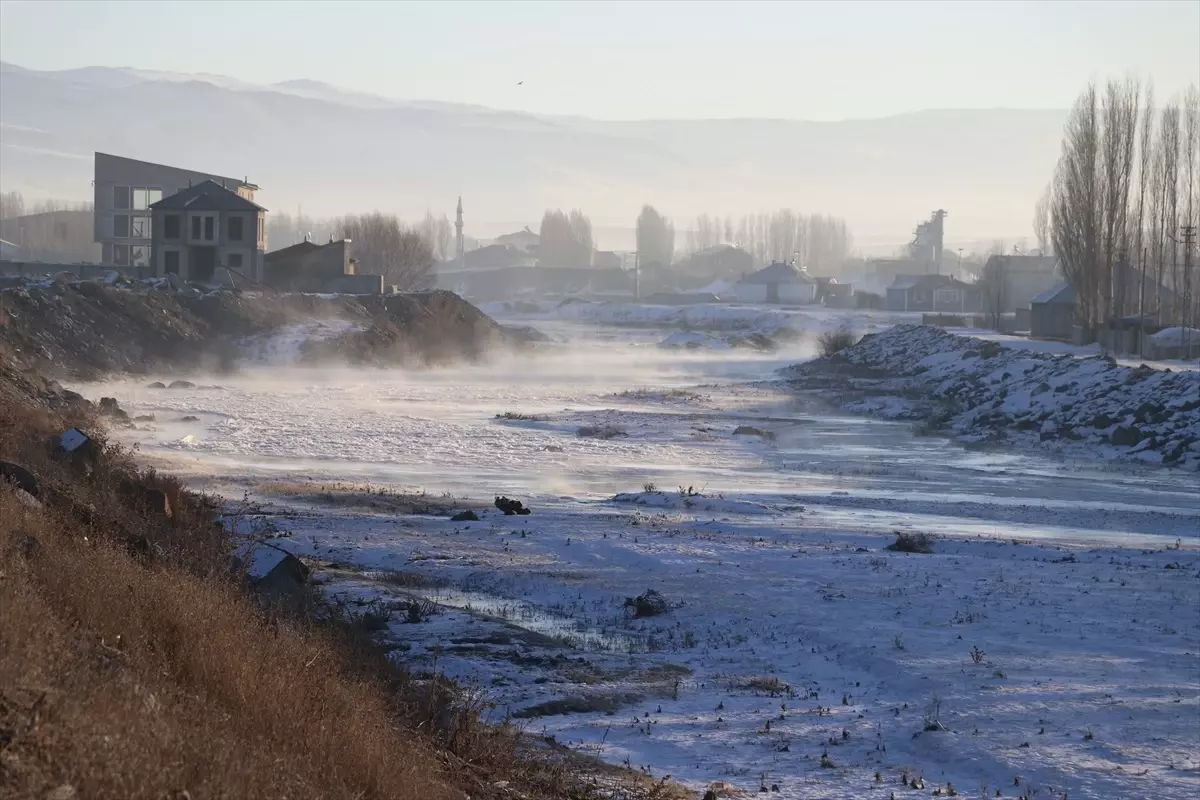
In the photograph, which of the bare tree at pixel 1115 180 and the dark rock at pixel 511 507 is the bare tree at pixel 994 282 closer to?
the bare tree at pixel 1115 180

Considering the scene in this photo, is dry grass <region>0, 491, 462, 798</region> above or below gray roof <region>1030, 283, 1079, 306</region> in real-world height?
below

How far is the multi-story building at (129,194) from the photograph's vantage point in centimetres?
10000

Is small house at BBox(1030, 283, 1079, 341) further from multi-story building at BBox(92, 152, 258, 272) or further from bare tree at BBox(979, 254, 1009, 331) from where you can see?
multi-story building at BBox(92, 152, 258, 272)

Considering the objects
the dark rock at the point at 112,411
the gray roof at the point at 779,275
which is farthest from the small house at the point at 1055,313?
the gray roof at the point at 779,275

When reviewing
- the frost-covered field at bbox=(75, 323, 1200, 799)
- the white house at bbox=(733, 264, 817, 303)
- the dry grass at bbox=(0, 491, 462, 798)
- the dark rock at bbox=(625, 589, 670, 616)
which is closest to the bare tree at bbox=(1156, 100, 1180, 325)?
the frost-covered field at bbox=(75, 323, 1200, 799)

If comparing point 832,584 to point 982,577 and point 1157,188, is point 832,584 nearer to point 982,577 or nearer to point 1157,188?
point 982,577

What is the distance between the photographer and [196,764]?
5926 millimetres

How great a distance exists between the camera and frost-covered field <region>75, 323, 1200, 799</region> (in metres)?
11.6

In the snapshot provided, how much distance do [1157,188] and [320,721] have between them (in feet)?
221

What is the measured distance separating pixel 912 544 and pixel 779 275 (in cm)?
14106

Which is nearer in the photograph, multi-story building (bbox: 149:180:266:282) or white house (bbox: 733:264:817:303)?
multi-story building (bbox: 149:180:266:282)

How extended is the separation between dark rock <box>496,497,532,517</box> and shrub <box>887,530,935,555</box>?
22.0ft

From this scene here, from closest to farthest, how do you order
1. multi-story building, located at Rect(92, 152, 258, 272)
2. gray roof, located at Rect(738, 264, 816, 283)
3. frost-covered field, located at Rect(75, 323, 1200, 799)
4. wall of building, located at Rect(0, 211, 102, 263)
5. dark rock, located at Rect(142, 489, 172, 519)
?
frost-covered field, located at Rect(75, 323, 1200, 799) < dark rock, located at Rect(142, 489, 172, 519) < multi-story building, located at Rect(92, 152, 258, 272) < wall of building, located at Rect(0, 211, 102, 263) < gray roof, located at Rect(738, 264, 816, 283)

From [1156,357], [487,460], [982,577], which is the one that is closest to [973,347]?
[1156,357]
